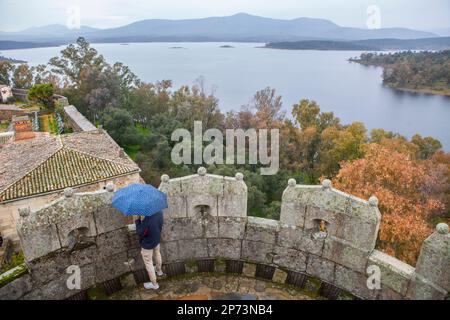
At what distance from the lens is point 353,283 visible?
16.7ft

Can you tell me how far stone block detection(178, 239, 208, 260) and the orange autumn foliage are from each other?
14425mm

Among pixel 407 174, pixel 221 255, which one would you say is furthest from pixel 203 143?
pixel 221 255

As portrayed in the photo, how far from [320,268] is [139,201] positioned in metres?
2.91

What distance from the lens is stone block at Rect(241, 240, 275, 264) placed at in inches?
221

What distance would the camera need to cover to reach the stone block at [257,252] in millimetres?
5617

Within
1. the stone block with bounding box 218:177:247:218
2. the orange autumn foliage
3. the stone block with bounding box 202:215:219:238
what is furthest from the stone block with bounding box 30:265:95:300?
the orange autumn foliage

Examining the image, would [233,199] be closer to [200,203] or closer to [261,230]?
[200,203]

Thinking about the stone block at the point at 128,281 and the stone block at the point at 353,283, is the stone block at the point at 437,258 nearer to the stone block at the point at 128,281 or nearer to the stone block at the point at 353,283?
the stone block at the point at 353,283

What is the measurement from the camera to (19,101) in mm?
51375

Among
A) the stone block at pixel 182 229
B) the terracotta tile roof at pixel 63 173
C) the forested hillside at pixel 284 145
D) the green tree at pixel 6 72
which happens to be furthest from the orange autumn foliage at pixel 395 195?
the green tree at pixel 6 72
